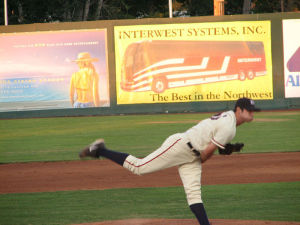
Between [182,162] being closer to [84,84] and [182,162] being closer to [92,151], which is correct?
[92,151]

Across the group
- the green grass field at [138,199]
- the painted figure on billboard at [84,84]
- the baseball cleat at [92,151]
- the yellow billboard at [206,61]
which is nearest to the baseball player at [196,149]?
the baseball cleat at [92,151]

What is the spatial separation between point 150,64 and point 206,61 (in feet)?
7.80

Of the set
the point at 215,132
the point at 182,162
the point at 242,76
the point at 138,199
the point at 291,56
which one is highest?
the point at 291,56

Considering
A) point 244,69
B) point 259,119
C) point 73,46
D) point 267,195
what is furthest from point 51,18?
point 267,195

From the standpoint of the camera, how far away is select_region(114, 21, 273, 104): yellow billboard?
90.1 feet

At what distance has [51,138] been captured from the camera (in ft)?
66.0

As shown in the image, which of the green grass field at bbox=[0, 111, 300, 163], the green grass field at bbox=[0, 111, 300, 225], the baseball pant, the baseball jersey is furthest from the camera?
the green grass field at bbox=[0, 111, 300, 163]

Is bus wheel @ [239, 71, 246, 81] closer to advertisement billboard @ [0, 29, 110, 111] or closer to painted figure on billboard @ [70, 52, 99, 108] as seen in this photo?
advertisement billboard @ [0, 29, 110, 111]

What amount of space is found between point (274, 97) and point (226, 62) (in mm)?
2521

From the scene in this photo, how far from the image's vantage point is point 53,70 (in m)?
27.8

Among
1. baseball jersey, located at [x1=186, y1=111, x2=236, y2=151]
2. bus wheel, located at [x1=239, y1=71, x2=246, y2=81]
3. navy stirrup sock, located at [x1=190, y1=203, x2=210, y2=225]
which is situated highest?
bus wheel, located at [x1=239, y1=71, x2=246, y2=81]

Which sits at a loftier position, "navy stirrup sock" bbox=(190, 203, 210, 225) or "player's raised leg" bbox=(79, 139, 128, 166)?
"player's raised leg" bbox=(79, 139, 128, 166)

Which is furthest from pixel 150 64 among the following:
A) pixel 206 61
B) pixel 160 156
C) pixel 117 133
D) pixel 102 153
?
pixel 160 156

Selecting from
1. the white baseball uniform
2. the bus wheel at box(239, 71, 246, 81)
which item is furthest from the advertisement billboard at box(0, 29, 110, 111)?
the white baseball uniform
